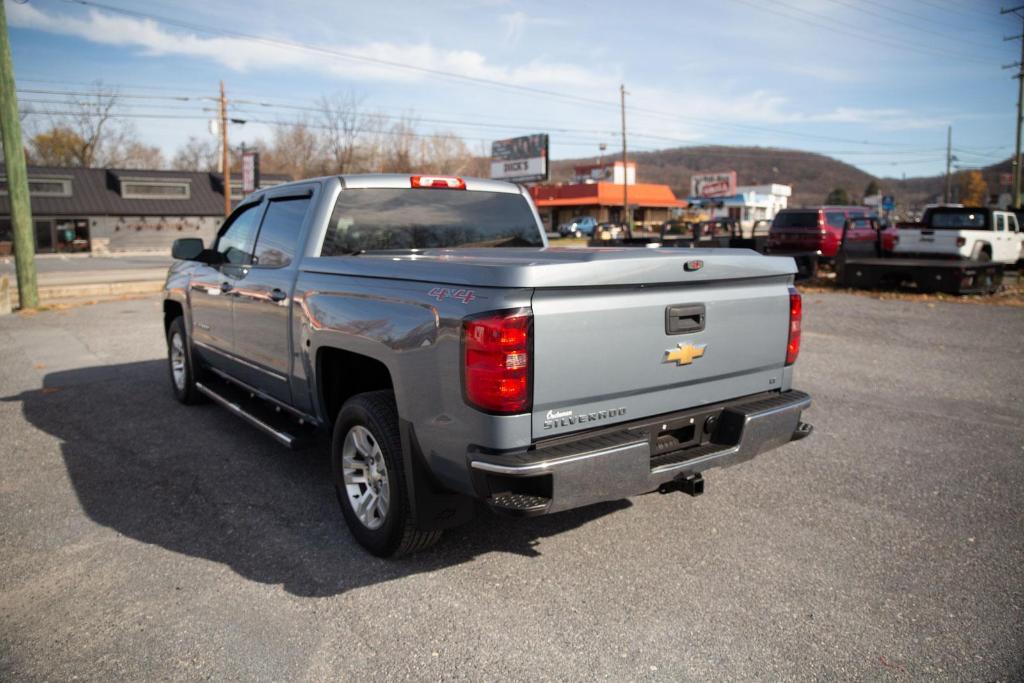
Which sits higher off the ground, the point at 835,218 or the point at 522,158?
the point at 522,158

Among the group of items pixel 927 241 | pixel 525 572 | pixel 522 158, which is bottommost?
pixel 525 572

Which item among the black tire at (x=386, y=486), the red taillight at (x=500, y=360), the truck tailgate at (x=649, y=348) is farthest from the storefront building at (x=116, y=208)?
the red taillight at (x=500, y=360)

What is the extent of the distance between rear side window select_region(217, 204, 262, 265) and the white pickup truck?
1712 cm

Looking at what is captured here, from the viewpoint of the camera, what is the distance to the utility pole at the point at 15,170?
44.1 ft

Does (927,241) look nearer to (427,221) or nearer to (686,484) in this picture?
(427,221)

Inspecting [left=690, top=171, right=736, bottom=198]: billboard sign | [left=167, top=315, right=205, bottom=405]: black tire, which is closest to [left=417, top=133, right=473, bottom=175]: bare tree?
[left=690, top=171, right=736, bottom=198]: billboard sign

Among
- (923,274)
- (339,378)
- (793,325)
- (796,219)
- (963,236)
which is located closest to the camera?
(793,325)

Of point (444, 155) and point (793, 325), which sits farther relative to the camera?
point (444, 155)

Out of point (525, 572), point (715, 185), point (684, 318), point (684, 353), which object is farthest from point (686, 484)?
point (715, 185)

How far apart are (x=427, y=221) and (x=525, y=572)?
2.37 metres

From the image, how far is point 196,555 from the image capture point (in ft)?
11.9

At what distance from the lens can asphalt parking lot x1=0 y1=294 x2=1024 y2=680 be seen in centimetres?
276

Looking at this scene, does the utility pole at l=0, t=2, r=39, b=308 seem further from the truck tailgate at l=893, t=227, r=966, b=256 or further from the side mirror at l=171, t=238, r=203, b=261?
the truck tailgate at l=893, t=227, r=966, b=256

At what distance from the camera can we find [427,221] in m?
4.62
